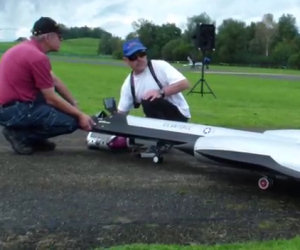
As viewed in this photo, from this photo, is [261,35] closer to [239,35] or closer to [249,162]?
Result: [239,35]

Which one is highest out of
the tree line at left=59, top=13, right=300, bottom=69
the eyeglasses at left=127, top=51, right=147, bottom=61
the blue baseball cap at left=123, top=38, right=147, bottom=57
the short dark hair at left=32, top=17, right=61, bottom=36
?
the short dark hair at left=32, top=17, right=61, bottom=36

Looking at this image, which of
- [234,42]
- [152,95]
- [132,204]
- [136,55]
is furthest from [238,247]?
[234,42]

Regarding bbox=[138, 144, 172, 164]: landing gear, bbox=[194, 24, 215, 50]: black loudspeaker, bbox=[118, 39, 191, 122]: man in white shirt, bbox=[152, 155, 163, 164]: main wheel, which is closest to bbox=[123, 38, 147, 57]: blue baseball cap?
bbox=[118, 39, 191, 122]: man in white shirt

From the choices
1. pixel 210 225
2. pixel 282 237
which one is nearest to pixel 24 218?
pixel 210 225

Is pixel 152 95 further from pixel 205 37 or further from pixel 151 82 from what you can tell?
pixel 205 37

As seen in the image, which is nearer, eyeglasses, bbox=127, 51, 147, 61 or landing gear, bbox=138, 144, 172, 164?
landing gear, bbox=138, 144, 172, 164

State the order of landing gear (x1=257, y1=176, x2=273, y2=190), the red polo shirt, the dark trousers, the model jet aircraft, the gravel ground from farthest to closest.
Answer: the dark trousers < the red polo shirt < landing gear (x1=257, y1=176, x2=273, y2=190) < the model jet aircraft < the gravel ground

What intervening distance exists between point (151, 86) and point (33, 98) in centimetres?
120

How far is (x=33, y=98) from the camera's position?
624 centimetres

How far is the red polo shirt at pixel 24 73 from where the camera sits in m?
6.03

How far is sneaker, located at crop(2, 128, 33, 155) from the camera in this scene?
624cm

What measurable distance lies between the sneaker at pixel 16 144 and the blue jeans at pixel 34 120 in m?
0.03

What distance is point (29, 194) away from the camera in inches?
183

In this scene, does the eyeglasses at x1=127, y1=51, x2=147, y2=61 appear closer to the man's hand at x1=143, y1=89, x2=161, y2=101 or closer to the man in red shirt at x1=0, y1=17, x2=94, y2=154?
the man's hand at x1=143, y1=89, x2=161, y2=101
